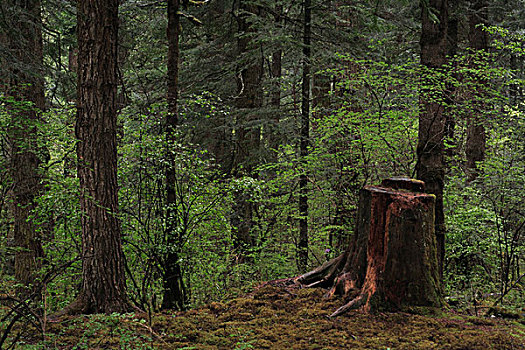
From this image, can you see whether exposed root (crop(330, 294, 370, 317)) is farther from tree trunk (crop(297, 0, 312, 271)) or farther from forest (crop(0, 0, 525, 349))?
tree trunk (crop(297, 0, 312, 271))

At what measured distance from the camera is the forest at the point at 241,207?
443 cm

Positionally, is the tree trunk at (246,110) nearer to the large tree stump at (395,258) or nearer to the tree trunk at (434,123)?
the tree trunk at (434,123)

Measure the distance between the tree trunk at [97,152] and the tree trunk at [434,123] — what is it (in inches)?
198

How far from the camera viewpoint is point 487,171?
8.40 m

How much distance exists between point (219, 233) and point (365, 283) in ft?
12.0

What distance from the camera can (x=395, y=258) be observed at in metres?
4.69

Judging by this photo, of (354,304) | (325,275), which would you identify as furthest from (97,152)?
(354,304)

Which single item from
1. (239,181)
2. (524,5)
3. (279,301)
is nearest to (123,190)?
(239,181)

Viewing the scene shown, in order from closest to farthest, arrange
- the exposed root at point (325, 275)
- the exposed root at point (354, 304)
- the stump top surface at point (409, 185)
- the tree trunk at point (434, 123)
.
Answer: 1. the exposed root at point (354, 304)
2. the stump top surface at point (409, 185)
3. the exposed root at point (325, 275)
4. the tree trunk at point (434, 123)

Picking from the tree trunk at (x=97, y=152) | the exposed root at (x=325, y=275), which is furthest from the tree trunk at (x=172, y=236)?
the exposed root at (x=325, y=275)

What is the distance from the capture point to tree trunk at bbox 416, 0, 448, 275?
706 centimetres

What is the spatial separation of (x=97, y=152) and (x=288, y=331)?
3.27 m

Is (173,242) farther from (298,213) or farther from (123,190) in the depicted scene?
(298,213)

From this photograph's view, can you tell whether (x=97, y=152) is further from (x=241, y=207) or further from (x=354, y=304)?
(x=241, y=207)
